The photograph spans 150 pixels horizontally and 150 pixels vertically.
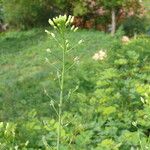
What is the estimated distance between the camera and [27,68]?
13906 millimetres

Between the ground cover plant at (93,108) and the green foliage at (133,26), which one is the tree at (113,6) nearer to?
the green foliage at (133,26)

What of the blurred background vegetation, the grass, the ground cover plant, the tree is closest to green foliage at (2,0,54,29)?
the blurred background vegetation

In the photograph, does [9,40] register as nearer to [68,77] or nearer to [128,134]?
[68,77]

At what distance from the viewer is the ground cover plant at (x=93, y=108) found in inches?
176

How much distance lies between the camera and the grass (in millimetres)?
9047

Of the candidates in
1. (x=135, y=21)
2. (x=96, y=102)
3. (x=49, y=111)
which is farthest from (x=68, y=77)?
(x=135, y=21)

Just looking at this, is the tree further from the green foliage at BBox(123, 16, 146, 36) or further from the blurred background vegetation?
the green foliage at BBox(123, 16, 146, 36)

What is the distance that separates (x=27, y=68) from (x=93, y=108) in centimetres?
859

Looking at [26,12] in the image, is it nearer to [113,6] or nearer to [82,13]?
[82,13]

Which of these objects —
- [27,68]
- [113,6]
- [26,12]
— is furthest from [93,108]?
[26,12]

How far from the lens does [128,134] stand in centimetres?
463

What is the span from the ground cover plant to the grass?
0.02m

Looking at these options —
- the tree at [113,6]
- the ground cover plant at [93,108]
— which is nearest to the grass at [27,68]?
the ground cover plant at [93,108]

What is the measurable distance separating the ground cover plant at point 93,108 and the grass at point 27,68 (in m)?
0.02
